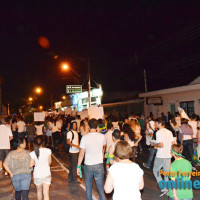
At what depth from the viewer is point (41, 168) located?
15.8 feet

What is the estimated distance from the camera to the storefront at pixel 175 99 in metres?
18.9

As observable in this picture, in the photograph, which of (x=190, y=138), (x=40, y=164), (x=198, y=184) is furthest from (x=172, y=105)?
(x=40, y=164)

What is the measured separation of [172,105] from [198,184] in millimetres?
15753

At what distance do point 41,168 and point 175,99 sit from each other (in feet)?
59.1

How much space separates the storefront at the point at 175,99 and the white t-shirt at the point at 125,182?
1631 cm

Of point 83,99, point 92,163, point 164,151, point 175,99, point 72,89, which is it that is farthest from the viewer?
point 83,99

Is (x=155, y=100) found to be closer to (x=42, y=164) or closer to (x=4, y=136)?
(x=4, y=136)

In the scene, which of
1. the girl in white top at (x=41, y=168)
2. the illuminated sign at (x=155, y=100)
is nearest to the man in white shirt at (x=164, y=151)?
the girl in white top at (x=41, y=168)

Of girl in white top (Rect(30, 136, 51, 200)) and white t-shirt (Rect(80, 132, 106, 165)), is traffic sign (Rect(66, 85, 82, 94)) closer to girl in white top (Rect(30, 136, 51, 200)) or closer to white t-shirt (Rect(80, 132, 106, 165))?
white t-shirt (Rect(80, 132, 106, 165))

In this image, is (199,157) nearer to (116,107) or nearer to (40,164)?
(40,164)

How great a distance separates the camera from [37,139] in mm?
4988

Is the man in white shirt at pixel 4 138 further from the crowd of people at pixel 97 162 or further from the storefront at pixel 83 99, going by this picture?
the storefront at pixel 83 99

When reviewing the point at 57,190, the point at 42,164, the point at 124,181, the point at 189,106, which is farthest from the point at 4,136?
the point at 189,106

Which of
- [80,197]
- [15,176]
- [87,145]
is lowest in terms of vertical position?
[80,197]
